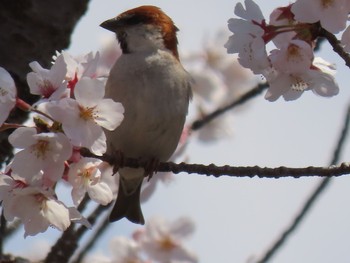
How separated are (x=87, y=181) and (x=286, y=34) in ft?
2.47

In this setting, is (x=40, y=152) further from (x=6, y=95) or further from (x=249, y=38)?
(x=249, y=38)

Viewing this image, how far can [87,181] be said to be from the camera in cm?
243

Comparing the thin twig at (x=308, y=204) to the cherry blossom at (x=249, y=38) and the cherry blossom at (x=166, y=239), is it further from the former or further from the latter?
the cherry blossom at (x=249, y=38)

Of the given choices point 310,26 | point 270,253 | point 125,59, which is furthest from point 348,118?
point 310,26

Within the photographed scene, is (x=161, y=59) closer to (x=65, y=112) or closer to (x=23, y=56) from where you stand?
(x=23, y=56)

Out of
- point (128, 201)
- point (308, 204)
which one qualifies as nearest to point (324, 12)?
point (308, 204)

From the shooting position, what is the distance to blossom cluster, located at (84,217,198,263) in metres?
4.22

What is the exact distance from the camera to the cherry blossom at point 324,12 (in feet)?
6.88

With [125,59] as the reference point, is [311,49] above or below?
above

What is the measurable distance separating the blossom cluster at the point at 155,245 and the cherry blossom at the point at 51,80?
6.69ft

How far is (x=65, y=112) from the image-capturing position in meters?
2.17

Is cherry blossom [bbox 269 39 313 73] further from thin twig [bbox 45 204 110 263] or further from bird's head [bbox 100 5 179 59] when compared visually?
bird's head [bbox 100 5 179 59]

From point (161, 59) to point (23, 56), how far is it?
750 millimetres

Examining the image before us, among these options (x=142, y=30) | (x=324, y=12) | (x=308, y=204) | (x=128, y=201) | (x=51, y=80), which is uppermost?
(x=324, y=12)
